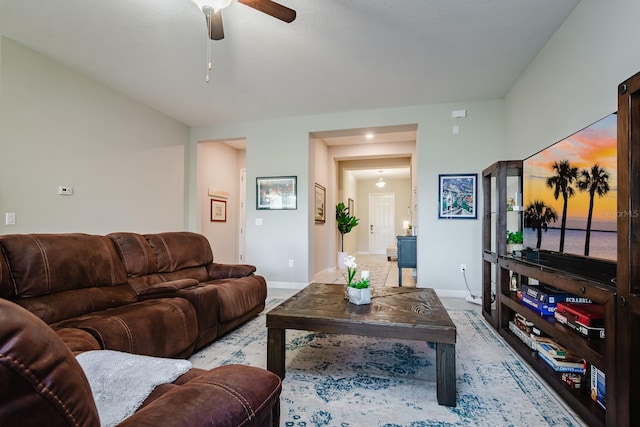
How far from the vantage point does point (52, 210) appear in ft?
10.6

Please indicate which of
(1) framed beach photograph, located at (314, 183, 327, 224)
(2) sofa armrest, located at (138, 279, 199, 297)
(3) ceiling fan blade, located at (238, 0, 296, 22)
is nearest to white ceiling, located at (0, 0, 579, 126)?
(3) ceiling fan blade, located at (238, 0, 296, 22)

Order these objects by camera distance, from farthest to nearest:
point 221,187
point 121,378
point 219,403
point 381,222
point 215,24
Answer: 1. point 381,222
2. point 221,187
3. point 215,24
4. point 121,378
5. point 219,403

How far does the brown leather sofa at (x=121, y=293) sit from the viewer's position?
182cm

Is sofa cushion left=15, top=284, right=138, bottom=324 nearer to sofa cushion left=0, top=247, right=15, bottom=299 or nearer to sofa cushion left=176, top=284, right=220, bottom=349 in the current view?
sofa cushion left=0, top=247, right=15, bottom=299

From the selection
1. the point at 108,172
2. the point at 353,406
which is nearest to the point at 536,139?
the point at 353,406

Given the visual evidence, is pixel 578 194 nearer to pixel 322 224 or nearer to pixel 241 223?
pixel 322 224

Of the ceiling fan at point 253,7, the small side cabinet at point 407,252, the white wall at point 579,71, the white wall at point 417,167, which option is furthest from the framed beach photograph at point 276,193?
the white wall at point 579,71

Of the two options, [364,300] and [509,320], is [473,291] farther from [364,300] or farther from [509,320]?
[364,300]

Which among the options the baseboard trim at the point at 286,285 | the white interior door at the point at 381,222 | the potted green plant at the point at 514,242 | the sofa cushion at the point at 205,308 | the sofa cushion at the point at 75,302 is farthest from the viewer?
the white interior door at the point at 381,222

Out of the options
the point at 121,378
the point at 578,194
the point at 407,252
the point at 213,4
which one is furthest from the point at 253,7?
A: the point at 407,252

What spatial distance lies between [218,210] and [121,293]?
3893 mm

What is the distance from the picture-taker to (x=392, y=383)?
1939 mm

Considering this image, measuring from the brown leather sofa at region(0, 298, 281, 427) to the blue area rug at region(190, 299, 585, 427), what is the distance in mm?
970

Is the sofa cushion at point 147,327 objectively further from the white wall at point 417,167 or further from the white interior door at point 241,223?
the white interior door at point 241,223
